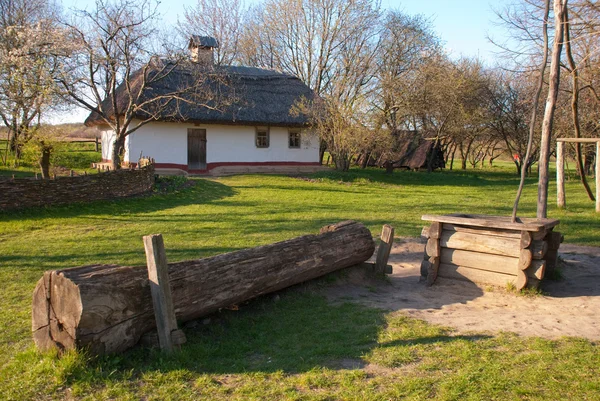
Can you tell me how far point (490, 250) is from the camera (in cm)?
703

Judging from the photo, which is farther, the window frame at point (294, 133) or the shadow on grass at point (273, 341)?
the window frame at point (294, 133)

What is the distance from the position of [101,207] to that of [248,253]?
886 centimetres

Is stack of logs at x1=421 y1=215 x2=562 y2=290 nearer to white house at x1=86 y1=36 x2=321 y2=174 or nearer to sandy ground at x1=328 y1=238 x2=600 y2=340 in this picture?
sandy ground at x1=328 y1=238 x2=600 y2=340

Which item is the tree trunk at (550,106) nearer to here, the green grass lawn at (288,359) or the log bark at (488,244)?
the log bark at (488,244)

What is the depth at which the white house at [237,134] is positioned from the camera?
23641mm

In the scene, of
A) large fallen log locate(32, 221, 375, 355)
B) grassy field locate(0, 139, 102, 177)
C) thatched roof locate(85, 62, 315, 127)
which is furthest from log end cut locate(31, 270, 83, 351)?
thatched roof locate(85, 62, 315, 127)

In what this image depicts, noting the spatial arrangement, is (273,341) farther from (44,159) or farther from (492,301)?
(44,159)

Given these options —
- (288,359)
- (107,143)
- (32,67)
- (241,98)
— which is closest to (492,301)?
(288,359)

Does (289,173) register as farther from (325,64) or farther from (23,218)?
(23,218)

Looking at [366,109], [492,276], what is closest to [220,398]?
[492,276]

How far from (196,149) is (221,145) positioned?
1230 mm

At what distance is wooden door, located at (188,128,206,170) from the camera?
24.8 metres

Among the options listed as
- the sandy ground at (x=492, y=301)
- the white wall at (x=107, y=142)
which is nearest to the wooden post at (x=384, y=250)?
the sandy ground at (x=492, y=301)

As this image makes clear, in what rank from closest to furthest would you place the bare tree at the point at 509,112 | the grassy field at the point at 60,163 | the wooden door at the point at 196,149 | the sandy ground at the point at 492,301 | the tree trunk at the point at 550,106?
the sandy ground at the point at 492,301
the tree trunk at the point at 550,106
the grassy field at the point at 60,163
the wooden door at the point at 196,149
the bare tree at the point at 509,112
